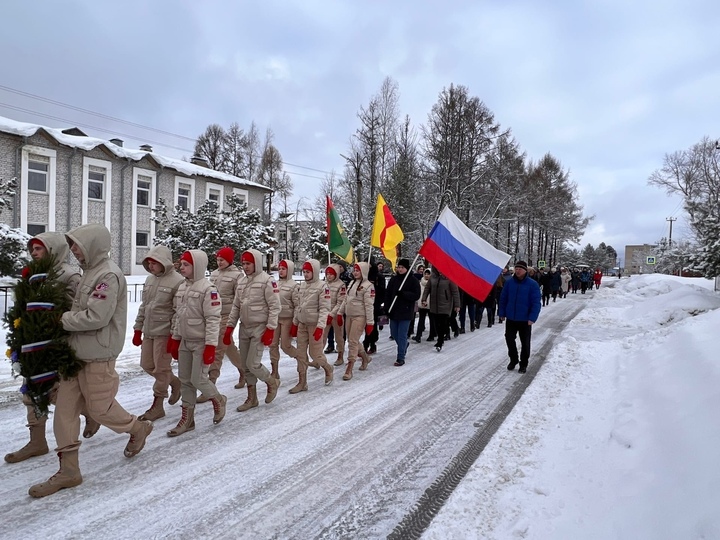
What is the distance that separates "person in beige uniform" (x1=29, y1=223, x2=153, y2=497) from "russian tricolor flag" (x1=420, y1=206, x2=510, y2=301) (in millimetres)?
6039

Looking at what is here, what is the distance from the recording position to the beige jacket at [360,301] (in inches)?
299

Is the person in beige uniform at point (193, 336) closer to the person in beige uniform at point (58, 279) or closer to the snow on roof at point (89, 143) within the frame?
the person in beige uniform at point (58, 279)

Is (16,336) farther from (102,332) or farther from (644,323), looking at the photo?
(644,323)

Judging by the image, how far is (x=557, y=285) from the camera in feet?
82.2

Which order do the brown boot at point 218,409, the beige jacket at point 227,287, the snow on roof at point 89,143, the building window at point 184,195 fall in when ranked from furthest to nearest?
1. the building window at point 184,195
2. the snow on roof at point 89,143
3. the beige jacket at point 227,287
4. the brown boot at point 218,409

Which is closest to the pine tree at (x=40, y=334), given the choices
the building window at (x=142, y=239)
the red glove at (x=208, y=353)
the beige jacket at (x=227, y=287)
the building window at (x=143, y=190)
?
the red glove at (x=208, y=353)

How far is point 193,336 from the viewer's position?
4.77 metres

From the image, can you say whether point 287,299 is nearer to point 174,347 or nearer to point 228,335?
point 228,335

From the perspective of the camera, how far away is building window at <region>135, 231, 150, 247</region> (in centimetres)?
2895

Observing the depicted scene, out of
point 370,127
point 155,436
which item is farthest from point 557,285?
point 155,436

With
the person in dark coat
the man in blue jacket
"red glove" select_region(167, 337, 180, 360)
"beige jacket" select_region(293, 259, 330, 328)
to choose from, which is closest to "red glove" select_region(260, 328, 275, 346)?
"red glove" select_region(167, 337, 180, 360)

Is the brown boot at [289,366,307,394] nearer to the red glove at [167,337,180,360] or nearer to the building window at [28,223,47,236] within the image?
the red glove at [167,337,180,360]

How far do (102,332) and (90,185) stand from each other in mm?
27057

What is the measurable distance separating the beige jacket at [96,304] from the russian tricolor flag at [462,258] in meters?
6.00
